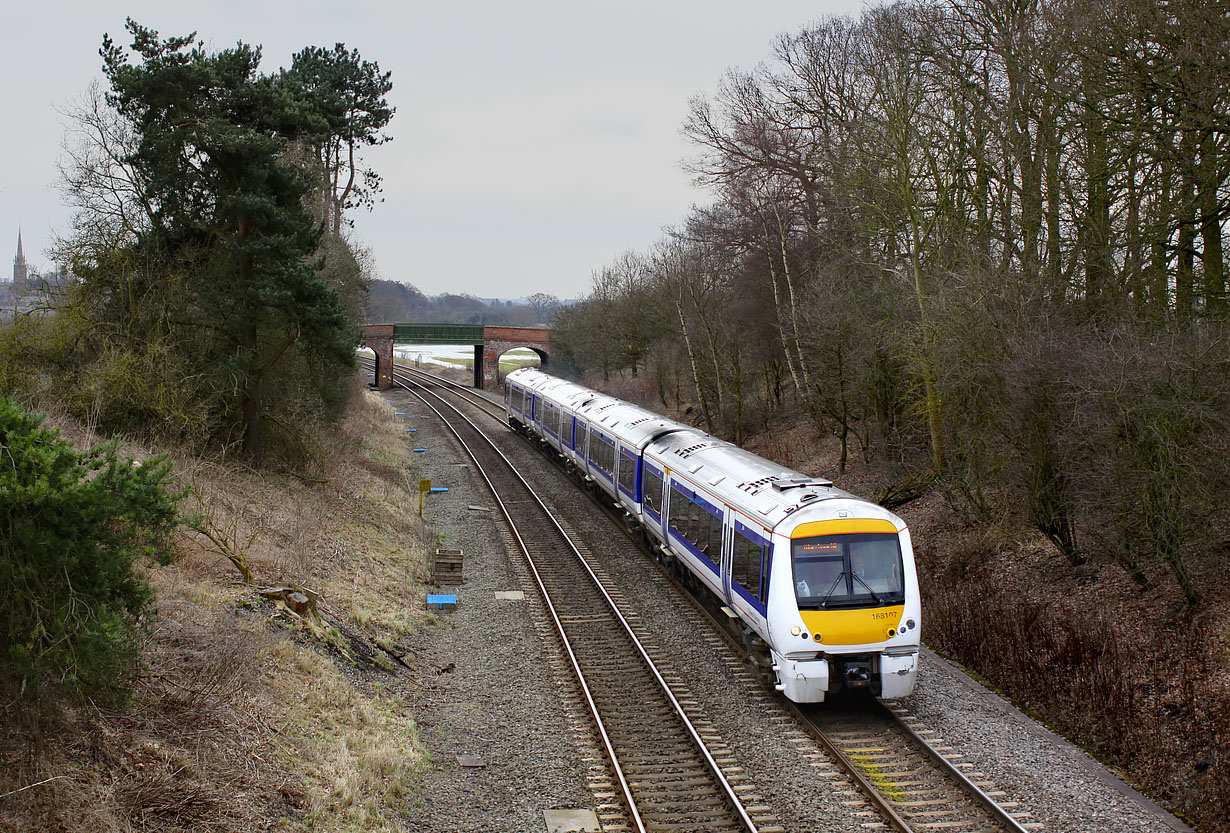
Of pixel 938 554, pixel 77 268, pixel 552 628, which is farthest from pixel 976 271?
pixel 77 268

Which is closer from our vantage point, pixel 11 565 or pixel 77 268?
pixel 11 565

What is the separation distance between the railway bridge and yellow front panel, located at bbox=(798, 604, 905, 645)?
52554 mm

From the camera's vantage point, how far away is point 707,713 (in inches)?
456

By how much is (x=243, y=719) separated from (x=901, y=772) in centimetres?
654

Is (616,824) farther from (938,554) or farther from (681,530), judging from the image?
(938,554)

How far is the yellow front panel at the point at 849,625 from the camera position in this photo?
11164 millimetres

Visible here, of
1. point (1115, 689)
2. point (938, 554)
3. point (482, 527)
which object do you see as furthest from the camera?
point (482, 527)

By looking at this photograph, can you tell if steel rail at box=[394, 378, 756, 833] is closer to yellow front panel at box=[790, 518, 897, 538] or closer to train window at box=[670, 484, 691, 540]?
train window at box=[670, 484, 691, 540]

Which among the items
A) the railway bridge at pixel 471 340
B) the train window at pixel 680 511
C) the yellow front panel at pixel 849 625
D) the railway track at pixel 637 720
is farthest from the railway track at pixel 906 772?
the railway bridge at pixel 471 340

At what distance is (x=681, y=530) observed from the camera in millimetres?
16656

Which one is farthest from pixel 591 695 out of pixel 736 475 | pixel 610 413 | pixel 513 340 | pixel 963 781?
pixel 513 340

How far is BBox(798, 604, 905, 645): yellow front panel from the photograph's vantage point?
1116 cm

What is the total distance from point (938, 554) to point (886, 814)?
1067 centimetres

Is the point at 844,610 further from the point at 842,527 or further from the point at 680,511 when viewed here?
the point at 680,511
